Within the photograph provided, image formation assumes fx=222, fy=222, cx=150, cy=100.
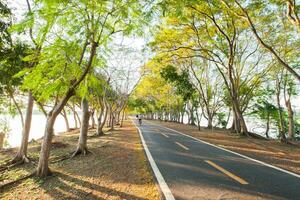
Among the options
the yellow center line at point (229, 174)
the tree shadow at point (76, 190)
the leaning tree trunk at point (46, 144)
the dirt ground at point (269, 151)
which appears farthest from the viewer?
the dirt ground at point (269, 151)

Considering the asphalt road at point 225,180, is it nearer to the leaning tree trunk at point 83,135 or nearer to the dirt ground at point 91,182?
the dirt ground at point 91,182

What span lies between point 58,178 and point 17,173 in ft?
10.1

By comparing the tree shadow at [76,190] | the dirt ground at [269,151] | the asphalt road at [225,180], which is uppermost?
the dirt ground at [269,151]

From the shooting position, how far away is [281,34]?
19.2 metres

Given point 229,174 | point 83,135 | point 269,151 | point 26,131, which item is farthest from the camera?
point 269,151

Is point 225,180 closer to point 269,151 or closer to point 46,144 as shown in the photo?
point 46,144

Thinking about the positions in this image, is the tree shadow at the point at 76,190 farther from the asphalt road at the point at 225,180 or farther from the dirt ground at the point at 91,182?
the asphalt road at the point at 225,180

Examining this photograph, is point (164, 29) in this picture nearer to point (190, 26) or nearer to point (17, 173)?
point (190, 26)

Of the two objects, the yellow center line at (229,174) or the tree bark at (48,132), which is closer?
the yellow center line at (229,174)

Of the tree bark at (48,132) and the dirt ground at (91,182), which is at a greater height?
the tree bark at (48,132)

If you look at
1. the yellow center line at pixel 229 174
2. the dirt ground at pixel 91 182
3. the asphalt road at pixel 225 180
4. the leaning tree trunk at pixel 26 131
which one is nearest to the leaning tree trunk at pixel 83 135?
the dirt ground at pixel 91 182

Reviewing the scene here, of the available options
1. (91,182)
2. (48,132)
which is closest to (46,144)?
(48,132)

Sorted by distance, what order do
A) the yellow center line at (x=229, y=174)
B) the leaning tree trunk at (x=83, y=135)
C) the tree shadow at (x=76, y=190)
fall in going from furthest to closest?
the leaning tree trunk at (x=83, y=135)
the yellow center line at (x=229, y=174)
the tree shadow at (x=76, y=190)

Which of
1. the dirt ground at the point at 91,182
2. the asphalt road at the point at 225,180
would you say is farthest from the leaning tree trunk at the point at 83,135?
the asphalt road at the point at 225,180
